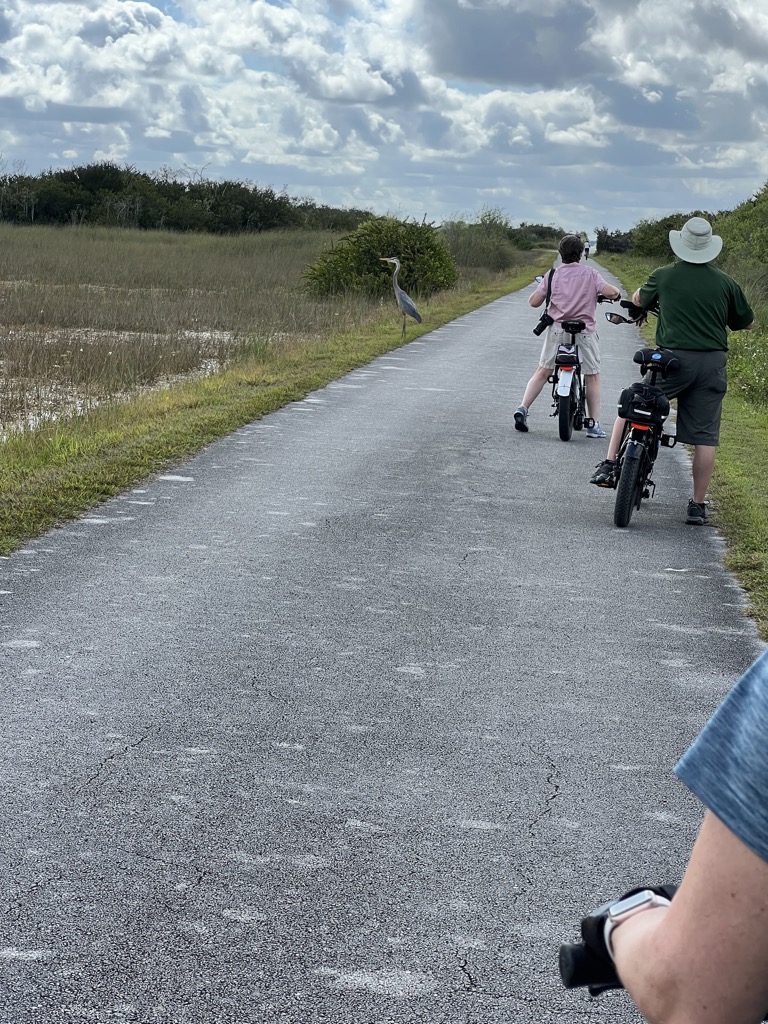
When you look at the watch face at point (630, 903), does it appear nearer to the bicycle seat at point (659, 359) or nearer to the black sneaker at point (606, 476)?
the bicycle seat at point (659, 359)

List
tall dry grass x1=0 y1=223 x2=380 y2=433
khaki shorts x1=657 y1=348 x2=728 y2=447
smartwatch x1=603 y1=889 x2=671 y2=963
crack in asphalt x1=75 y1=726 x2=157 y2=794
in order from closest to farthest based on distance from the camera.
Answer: smartwatch x1=603 y1=889 x2=671 y2=963
crack in asphalt x1=75 y1=726 x2=157 y2=794
khaki shorts x1=657 y1=348 x2=728 y2=447
tall dry grass x1=0 y1=223 x2=380 y2=433

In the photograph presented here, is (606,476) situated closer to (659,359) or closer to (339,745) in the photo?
(659,359)

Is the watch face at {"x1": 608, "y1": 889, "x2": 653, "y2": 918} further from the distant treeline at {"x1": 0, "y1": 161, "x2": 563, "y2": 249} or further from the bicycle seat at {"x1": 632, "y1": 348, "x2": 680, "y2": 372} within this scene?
the distant treeline at {"x1": 0, "y1": 161, "x2": 563, "y2": 249}

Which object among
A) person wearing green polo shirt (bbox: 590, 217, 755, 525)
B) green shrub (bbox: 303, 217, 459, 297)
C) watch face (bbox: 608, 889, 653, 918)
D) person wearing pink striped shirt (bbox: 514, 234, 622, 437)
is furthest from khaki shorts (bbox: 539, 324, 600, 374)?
green shrub (bbox: 303, 217, 459, 297)

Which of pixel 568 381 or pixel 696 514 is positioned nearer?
pixel 696 514

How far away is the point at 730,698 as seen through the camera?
1286mm

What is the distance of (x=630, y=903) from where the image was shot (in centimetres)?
144

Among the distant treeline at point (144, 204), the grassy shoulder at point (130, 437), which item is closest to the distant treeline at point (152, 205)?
the distant treeline at point (144, 204)

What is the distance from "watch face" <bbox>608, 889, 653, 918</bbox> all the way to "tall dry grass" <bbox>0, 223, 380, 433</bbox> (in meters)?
10.8

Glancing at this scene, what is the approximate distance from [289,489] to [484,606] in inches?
118

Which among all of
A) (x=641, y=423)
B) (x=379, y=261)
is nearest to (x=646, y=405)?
(x=641, y=423)

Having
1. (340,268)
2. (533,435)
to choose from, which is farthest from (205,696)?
(340,268)

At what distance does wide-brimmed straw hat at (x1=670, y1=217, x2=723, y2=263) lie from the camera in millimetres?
8469

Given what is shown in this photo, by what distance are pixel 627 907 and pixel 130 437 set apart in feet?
32.2
